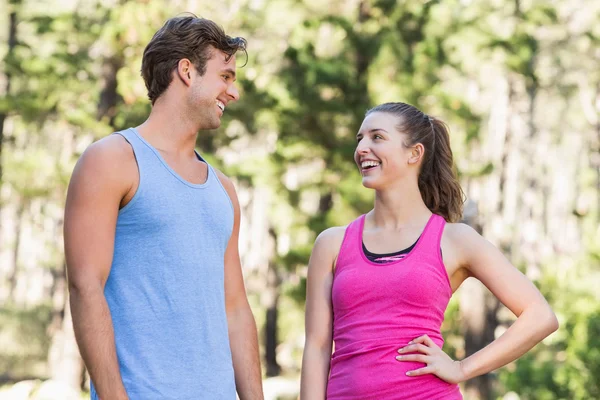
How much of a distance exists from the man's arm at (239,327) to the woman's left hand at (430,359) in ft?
1.69

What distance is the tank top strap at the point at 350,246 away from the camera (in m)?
3.39

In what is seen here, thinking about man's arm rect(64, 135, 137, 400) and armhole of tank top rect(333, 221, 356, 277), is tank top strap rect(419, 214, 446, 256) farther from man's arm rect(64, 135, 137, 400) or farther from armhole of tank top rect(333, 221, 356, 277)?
man's arm rect(64, 135, 137, 400)

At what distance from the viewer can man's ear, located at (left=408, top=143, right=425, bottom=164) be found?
3.53 m

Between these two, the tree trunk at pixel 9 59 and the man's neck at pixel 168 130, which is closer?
the man's neck at pixel 168 130

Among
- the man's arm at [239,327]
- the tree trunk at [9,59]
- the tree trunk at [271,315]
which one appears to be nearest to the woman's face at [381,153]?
the man's arm at [239,327]

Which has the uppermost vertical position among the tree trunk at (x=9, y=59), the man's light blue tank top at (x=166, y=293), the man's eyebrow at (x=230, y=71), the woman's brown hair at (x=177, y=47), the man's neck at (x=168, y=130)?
the tree trunk at (x=9, y=59)

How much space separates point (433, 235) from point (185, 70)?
3.67 feet

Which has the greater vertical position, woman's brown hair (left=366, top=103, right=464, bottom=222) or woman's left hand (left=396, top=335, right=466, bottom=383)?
woman's brown hair (left=366, top=103, right=464, bottom=222)

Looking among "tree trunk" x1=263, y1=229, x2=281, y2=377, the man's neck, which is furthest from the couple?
"tree trunk" x1=263, y1=229, x2=281, y2=377

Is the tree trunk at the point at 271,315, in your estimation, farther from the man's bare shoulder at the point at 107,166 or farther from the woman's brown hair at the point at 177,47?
the man's bare shoulder at the point at 107,166

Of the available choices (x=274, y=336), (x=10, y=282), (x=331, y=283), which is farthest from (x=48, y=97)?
(x=10, y=282)

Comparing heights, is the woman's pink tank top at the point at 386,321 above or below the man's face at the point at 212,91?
below

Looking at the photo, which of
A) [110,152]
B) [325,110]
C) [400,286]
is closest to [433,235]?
[400,286]

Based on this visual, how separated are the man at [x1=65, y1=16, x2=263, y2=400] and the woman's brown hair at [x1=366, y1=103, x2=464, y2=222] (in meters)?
0.76
